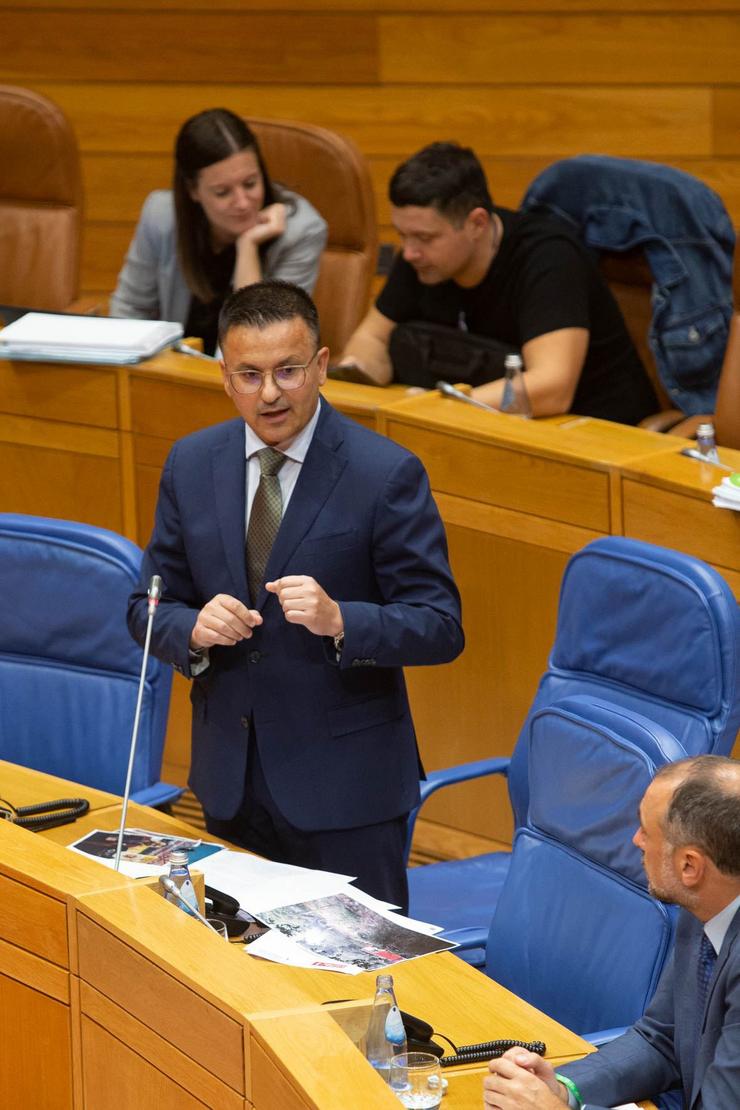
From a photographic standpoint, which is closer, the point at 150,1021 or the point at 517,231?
the point at 150,1021

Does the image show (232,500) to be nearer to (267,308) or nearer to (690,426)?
(267,308)

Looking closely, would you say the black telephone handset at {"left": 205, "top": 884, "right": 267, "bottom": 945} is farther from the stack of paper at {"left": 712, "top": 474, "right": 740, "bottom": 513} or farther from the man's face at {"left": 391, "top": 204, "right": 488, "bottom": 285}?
the man's face at {"left": 391, "top": 204, "right": 488, "bottom": 285}

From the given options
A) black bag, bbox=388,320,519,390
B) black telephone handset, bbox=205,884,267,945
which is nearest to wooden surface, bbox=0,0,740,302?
black bag, bbox=388,320,519,390

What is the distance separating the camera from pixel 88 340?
397 cm

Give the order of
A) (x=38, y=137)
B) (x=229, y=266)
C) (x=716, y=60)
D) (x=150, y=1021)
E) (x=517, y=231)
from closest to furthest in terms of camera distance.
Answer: (x=150, y=1021) < (x=517, y=231) < (x=229, y=266) < (x=38, y=137) < (x=716, y=60)

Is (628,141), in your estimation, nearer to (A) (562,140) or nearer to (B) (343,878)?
(A) (562,140)

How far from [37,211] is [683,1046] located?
3479mm

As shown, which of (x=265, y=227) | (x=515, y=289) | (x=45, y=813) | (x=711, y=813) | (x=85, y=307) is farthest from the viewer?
(x=85, y=307)

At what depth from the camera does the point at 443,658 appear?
258 centimetres

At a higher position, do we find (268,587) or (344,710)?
(268,587)

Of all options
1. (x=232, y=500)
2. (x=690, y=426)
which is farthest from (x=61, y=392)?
(x=232, y=500)

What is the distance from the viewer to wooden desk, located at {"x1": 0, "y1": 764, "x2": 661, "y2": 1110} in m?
1.72

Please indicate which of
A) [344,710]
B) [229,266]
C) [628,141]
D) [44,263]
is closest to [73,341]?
[229,266]

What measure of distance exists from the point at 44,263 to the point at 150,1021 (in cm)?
328
